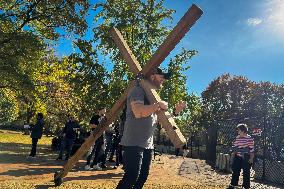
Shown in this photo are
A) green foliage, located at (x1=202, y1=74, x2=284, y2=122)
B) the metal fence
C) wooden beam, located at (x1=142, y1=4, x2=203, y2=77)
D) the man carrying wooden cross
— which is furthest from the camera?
green foliage, located at (x1=202, y1=74, x2=284, y2=122)

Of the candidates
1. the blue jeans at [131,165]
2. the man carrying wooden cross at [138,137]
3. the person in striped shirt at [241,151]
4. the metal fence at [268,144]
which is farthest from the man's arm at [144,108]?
the metal fence at [268,144]

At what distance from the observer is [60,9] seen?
19.8 meters

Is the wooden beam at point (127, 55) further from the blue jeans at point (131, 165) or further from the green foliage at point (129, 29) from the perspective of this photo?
the green foliage at point (129, 29)

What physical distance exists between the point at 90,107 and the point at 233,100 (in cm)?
3685

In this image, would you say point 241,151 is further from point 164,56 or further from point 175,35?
point 175,35

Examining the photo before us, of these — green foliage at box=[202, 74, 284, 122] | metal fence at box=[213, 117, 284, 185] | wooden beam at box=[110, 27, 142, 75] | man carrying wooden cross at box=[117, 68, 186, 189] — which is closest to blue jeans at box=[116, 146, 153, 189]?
man carrying wooden cross at box=[117, 68, 186, 189]

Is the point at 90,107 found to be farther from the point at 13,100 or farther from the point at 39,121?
the point at 13,100

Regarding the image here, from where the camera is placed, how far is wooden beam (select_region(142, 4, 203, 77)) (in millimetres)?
4430

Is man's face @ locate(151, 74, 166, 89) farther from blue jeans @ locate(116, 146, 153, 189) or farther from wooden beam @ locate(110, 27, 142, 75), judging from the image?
blue jeans @ locate(116, 146, 153, 189)

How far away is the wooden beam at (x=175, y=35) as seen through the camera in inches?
174

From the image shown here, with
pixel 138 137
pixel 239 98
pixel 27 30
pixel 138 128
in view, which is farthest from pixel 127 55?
pixel 239 98

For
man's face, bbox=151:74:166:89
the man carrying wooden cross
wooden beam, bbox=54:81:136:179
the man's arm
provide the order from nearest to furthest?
the man's arm < the man carrying wooden cross < man's face, bbox=151:74:166:89 < wooden beam, bbox=54:81:136:179

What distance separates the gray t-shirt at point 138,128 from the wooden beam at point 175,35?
1.59 ft

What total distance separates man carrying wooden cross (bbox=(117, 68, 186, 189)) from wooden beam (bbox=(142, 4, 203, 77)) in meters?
0.20
